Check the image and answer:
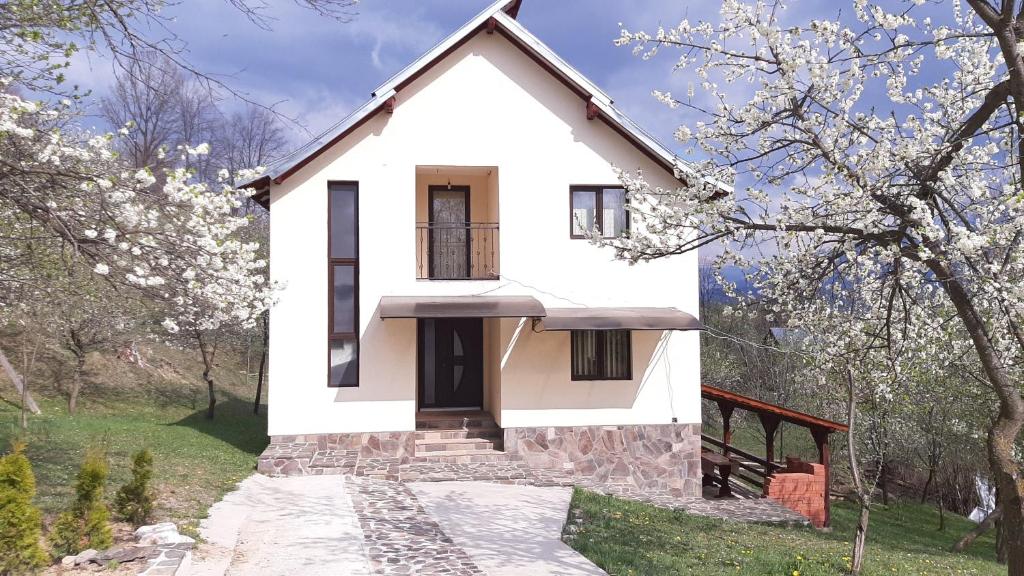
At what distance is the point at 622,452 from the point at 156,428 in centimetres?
1012

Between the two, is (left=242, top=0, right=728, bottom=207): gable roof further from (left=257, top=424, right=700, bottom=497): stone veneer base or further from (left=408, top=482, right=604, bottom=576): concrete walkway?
(left=408, top=482, right=604, bottom=576): concrete walkway

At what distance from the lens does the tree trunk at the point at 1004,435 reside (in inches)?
221

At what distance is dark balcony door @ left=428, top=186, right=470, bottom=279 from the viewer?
45.8 ft

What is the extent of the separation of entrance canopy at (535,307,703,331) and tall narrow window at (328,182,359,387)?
137 inches

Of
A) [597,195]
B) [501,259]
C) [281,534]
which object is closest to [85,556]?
[281,534]

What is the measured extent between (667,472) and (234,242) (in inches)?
360

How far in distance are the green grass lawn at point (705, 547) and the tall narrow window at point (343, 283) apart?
15.9ft

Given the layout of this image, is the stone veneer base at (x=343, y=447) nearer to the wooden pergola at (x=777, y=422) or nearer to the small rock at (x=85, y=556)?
the small rock at (x=85, y=556)

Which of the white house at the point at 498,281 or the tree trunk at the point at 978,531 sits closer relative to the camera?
the white house at the point at 498,281

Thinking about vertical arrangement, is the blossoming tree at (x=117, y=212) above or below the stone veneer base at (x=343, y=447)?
above

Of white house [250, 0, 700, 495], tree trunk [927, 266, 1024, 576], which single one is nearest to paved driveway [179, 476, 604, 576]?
white house [250, 0, 700, 495]

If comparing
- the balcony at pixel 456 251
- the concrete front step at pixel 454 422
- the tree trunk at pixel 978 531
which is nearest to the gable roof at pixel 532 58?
the balcony at pixel 456 251

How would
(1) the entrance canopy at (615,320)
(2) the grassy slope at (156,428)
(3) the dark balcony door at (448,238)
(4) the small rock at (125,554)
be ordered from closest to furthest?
(4) the small rock at (125,554) < (2) the grassy slope at (156,428) < (1) the entrance canopy at (615,320) < (3) the dark balcony door at (448,238)

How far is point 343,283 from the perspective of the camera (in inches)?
492
